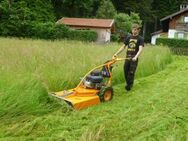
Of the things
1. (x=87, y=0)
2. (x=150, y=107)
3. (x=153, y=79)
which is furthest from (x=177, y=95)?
(x=87, y=0)

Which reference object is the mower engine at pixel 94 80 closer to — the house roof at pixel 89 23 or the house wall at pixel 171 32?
the house roof at pixel 89 23

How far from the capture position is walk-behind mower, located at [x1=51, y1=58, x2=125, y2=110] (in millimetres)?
6391

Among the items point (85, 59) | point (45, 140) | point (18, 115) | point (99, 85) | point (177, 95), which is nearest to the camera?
point (45, 140)

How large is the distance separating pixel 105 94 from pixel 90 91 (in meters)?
0.33

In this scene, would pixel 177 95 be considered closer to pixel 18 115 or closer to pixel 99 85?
pixel 99 85

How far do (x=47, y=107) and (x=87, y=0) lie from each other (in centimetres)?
4110

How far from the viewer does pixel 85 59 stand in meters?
9.64

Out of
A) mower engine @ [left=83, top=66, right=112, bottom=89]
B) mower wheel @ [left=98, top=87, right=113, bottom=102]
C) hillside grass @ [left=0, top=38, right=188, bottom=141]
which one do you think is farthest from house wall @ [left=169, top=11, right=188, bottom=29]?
mower wheel @ [left=98, top=87, right=113, bottom=102]

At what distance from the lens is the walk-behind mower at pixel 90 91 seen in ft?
21.0

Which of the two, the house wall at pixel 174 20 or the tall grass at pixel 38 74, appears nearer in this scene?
the tall grass at pixel 38 74

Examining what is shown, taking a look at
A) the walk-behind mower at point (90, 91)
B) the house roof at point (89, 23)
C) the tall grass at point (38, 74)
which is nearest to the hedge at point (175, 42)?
the house roof at point (89, 23)

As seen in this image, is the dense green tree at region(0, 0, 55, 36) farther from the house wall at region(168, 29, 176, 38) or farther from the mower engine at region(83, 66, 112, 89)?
the mower engine at region(83, 66, 112, 89)

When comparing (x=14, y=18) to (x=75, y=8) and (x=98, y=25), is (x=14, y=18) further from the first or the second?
(x=75, y=8)

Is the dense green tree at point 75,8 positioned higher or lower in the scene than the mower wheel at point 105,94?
higher
